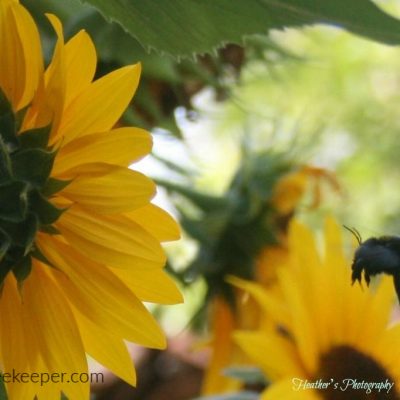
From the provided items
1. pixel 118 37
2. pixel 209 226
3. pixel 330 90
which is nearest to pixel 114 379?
pixel 209 226

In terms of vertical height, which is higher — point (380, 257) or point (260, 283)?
point (380, 257)

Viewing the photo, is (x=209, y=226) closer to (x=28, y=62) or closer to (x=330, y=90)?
(x=28, y=62)

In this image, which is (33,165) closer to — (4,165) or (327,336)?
(4,165)

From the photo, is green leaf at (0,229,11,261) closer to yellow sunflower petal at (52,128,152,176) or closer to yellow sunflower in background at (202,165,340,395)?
yellow sunflower petal at (52,128,152,176)

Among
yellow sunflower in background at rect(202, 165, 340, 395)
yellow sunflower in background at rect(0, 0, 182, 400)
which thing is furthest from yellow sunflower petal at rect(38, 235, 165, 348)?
yellow sunflower in background at rect(202, 165, 340, 395)

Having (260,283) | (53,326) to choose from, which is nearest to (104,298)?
(53,326)

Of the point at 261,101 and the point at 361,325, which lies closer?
the point at 361,325

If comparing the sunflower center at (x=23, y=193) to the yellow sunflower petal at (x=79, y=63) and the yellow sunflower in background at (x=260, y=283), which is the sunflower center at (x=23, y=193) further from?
the yellow sunflower in background at (x=260, y=283)
